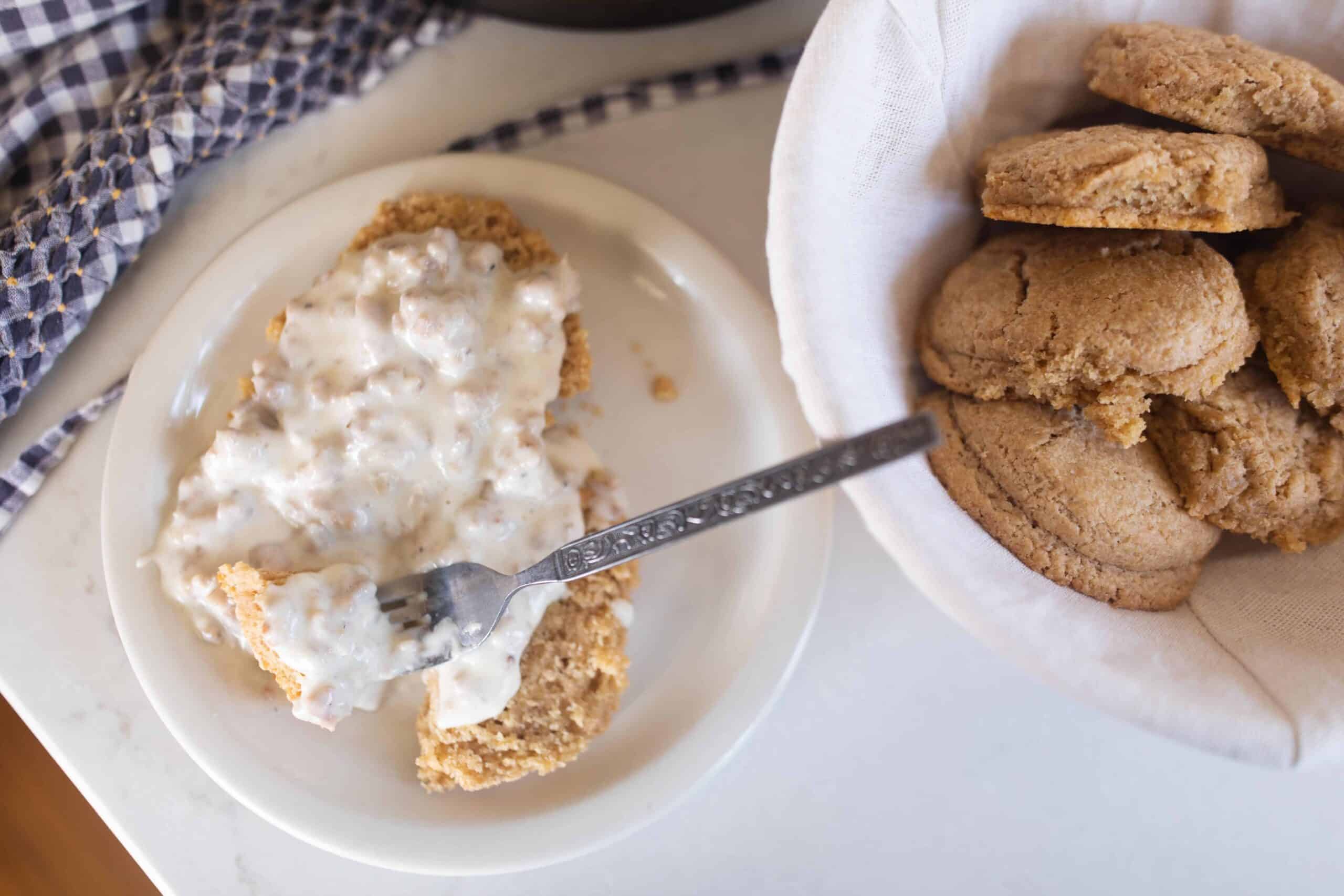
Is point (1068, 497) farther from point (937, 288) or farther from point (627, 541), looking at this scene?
point (627, 541)

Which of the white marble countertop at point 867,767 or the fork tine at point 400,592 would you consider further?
the white marble countertop at point 867,767

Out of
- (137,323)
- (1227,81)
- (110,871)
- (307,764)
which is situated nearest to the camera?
(1227,81)

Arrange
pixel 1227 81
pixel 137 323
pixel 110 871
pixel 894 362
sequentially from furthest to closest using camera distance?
pixel 110 871
pixel 137 323
pixel 894 362
pixel 1227 81

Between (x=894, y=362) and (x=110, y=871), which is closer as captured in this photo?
(x=894, y=362)

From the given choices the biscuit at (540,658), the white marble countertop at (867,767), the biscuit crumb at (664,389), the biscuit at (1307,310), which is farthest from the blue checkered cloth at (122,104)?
the biscuit at (1307,310)

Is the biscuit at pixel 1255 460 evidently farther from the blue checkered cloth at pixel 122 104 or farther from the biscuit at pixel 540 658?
the blue checkered cloth at pixel 122 104

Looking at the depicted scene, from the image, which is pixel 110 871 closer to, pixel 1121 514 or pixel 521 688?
pixel 521 688

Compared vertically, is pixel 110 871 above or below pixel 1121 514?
below

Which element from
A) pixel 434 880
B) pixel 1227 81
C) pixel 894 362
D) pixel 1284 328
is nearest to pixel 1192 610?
pixel 1284 328

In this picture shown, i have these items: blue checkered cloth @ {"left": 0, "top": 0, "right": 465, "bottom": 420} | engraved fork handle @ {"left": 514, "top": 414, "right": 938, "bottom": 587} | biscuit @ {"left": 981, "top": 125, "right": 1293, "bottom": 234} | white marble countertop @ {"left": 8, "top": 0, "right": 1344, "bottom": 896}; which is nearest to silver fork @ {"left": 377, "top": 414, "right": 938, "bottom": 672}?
engraved fork handle @ {"left": 514, "top": 414, "right": 938, "bottom": 587}
